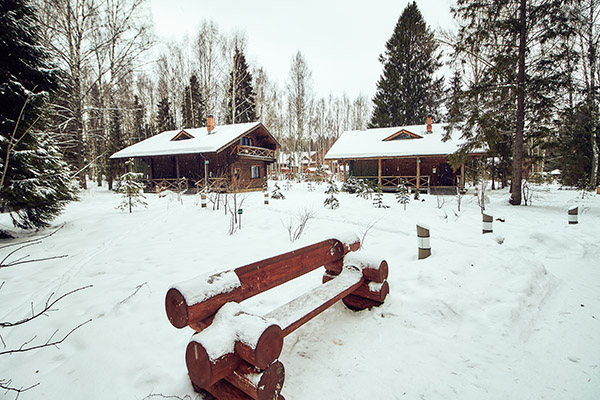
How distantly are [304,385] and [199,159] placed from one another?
18.8 meters

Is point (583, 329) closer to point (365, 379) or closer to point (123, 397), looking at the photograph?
point (365, 379)

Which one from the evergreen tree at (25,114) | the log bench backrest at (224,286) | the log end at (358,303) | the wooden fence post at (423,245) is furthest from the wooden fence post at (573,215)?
the evergreen tree at (25,114)

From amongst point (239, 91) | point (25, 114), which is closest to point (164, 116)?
point (239, 91)

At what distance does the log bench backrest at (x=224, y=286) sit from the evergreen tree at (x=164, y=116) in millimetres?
28952

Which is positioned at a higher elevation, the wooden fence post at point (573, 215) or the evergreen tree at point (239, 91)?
the evergreen tree at point (239, 91)

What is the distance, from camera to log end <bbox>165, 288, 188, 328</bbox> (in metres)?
1.58

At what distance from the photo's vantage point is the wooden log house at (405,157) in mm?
17047

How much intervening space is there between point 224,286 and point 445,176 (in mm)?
19849

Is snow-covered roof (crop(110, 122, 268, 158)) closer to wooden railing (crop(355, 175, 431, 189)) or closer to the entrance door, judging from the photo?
wooden railing (crop(355, 175, 431, 189))

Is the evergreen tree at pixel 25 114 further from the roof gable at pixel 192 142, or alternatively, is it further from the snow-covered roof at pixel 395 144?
the snow-covered roof at pixel 395 144

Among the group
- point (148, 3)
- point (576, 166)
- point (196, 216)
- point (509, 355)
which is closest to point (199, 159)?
point (148, 3)

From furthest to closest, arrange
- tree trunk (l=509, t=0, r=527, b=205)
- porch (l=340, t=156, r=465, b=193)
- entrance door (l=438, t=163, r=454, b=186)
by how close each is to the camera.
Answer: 1. entrance door (l=438, t=163, r=454, b=186)
2. porch (l=340, t=156, r=465, b=193)
3. tree trunk (l=509, t=0, r=527, b=205)

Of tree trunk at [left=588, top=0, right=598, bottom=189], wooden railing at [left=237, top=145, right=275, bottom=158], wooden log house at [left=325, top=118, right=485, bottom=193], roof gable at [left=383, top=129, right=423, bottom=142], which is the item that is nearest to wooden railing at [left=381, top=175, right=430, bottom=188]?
wooden log house at [left=325, top=118, right=485, bottom=193]

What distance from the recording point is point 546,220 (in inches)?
297
